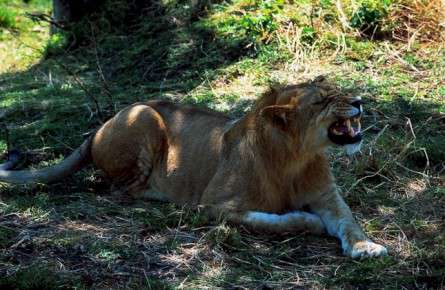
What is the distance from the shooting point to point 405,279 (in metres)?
4.15

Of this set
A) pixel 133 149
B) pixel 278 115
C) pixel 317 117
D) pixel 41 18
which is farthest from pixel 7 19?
pixel 317 117

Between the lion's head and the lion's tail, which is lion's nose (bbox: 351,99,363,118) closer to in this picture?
the lion's head

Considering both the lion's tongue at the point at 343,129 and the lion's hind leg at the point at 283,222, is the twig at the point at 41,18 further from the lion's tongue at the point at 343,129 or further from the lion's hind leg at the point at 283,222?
the lion's tongue at the point at 343,129

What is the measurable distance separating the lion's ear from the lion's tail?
1.79 metres

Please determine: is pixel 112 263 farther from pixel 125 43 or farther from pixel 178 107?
pixel 125 43

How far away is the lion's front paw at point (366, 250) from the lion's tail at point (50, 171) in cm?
252

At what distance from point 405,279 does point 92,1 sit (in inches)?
288

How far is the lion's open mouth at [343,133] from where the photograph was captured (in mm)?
4828

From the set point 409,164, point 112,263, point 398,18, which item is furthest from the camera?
point 398,18

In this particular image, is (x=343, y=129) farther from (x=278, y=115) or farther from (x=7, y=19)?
(x=7, y=19)

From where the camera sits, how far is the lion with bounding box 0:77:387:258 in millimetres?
4840

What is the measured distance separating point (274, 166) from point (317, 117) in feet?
1.48

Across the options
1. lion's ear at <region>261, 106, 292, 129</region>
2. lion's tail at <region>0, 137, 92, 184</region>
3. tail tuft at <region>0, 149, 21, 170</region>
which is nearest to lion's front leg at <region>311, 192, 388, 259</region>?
lion's ear at <region>261, 106, 292, 129</region>

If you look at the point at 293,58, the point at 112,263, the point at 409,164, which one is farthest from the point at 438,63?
the point at 112,263
